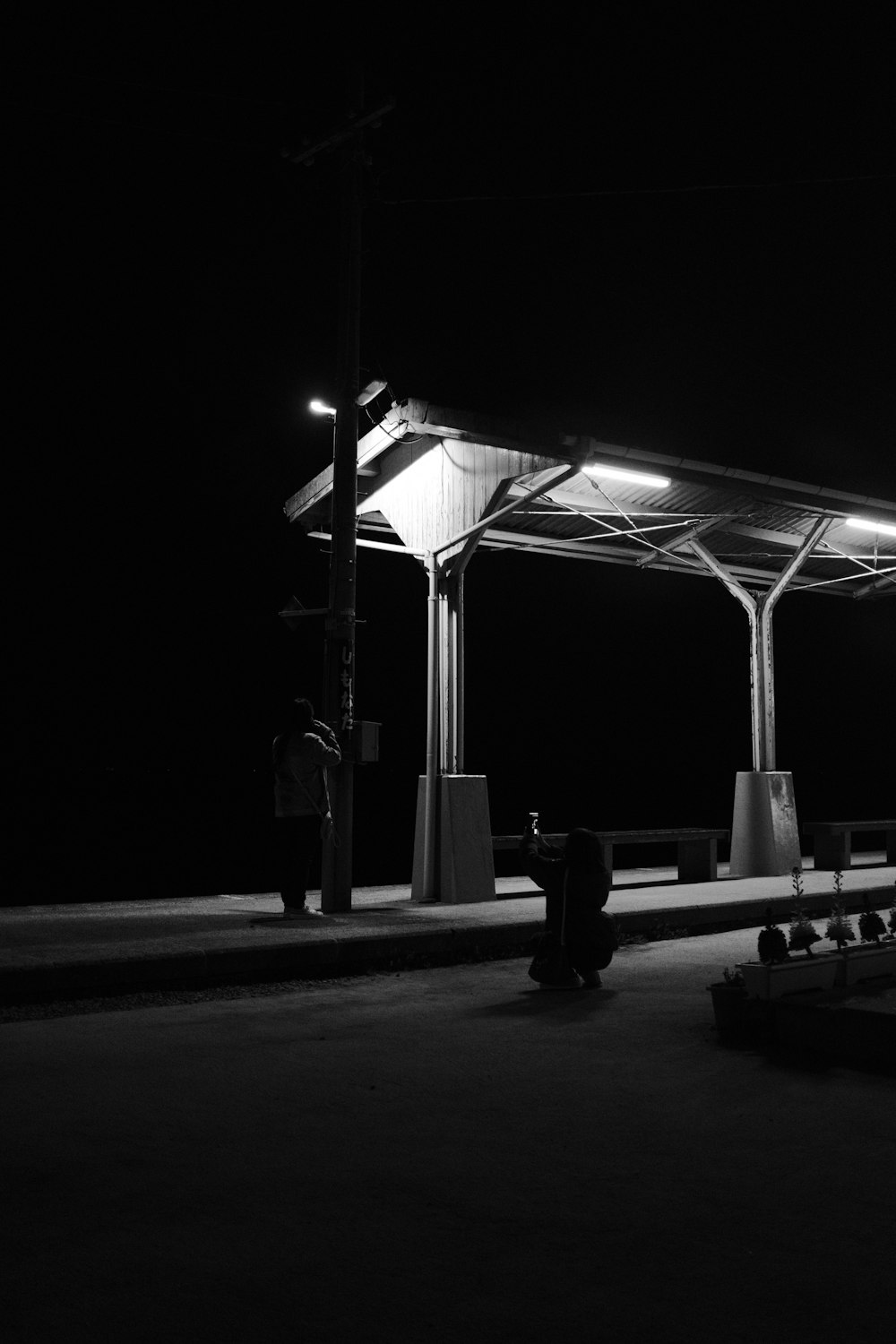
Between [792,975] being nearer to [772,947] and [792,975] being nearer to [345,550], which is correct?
[772,947]

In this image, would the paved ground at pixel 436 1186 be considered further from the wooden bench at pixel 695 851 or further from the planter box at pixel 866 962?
the wooden bench at pixel 695 851

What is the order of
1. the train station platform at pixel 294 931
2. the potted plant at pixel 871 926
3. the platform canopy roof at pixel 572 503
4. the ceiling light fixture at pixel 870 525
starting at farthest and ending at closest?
the ceiling light fixture at pixel 870 525
the platform canopy roof at pixel 572 503
the train station platform at pixel 294 931
the potted plant at pixel 871 926

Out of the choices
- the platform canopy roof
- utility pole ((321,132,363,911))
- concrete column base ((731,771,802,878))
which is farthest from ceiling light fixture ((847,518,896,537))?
utility pole ((321,132,363,911))

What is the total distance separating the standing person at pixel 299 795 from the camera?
10844mm

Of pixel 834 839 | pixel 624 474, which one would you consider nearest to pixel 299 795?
pixel 624 474

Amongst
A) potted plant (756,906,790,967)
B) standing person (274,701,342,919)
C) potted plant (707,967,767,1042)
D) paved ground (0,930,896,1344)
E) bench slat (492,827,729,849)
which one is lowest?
paved ground (0,930,896,1344)

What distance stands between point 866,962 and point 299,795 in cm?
529

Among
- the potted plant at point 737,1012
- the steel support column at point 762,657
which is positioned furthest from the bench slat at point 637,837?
the potted plant at point 737,1012

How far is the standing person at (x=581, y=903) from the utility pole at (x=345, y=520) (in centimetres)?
325

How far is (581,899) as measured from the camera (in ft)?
26.9

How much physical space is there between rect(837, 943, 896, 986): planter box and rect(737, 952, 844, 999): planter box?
0.07 metres

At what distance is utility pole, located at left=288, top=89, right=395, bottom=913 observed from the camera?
1125 centimetres

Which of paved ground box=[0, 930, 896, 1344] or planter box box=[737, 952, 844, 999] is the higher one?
planter box box=[737, 952, 844, 999]

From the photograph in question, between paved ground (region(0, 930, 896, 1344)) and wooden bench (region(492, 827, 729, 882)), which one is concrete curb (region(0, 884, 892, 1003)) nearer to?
paved ground (region(0, 930, 896, 1344))
